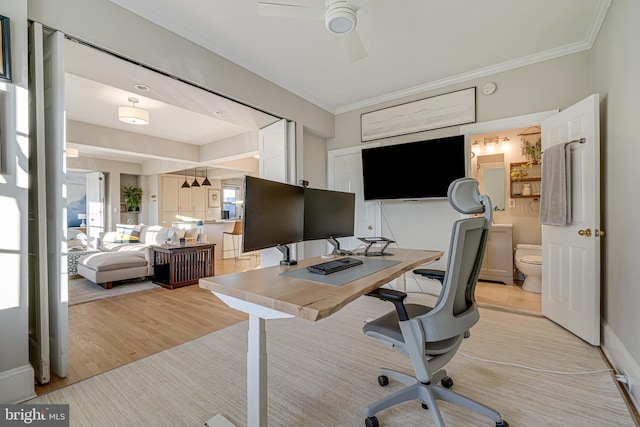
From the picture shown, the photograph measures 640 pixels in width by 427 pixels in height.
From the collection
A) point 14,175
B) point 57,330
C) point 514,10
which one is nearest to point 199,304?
point 57,330

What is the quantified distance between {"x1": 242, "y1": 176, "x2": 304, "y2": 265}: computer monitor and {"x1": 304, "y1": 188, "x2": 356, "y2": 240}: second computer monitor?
87 millimetres

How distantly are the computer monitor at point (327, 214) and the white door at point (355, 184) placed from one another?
171 centimetres

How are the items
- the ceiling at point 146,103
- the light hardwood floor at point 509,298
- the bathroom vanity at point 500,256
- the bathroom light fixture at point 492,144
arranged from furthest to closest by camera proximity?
1. the bathroom light fixture at point 492,144
2. the bathroom vanity at point 500,256
3. the light hardwood floor at point 509,298
4. the ceiling at point 146,103

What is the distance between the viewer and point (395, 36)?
2588 mm

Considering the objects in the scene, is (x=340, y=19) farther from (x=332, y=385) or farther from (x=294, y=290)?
(x=332, y=385)

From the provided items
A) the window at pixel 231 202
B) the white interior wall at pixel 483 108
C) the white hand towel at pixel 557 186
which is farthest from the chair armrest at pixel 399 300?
the window at pixel 231 202

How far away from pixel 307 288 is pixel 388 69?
9.55 ft

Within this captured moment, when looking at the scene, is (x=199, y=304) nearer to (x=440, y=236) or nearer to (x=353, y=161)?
(x=353, y=161)

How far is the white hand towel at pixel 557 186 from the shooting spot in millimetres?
2504

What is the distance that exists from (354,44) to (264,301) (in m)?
1.98

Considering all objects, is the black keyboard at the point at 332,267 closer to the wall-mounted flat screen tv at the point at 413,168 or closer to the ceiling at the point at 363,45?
the ceiling at the point at 363,45

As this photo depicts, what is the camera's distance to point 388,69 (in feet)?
10.5

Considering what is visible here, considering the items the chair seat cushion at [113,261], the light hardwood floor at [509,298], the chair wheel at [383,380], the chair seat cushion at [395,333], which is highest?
the chair seat cushion at [395,333]

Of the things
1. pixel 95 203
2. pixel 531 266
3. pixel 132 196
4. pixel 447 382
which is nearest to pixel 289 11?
pixel 447 382
